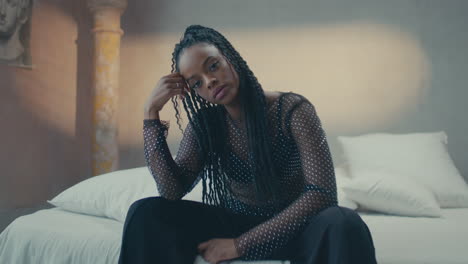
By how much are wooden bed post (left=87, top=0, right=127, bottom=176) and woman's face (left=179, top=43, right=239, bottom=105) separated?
1.97 metres

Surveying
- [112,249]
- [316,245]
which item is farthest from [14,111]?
[316,245]

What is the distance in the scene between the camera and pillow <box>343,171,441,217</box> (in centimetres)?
213

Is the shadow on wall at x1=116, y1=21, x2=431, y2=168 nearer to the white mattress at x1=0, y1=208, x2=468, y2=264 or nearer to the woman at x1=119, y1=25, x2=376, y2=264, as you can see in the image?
the white mattress at x1=0, y1=208, x2=468, y2=264

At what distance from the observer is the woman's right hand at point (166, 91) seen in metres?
1.70

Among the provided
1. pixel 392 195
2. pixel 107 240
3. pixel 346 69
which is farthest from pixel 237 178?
pixel 346 69

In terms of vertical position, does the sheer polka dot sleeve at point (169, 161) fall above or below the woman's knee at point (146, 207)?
above

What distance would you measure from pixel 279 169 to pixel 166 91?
482 millimetres

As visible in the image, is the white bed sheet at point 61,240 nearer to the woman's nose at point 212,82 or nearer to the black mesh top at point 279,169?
the black mesh top at point 279,169

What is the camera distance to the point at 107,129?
135 inches

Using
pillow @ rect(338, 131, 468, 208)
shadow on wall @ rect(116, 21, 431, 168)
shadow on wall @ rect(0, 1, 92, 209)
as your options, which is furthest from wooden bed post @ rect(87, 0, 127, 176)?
pillow @ rect(338, 131, 468, 208)

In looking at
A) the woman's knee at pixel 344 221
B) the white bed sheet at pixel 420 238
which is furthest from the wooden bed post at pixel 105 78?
the woman's knee at pixel 344 221

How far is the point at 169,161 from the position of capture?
167 cm

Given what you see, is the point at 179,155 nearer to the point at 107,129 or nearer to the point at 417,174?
the point at 417,174

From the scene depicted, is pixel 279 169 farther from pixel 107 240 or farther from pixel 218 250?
Answer: pixel 107 240
